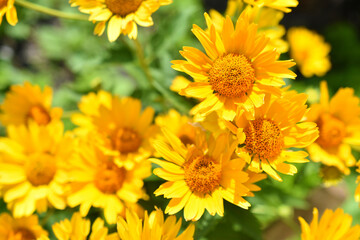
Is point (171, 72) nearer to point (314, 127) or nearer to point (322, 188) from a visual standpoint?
point (314, 127)

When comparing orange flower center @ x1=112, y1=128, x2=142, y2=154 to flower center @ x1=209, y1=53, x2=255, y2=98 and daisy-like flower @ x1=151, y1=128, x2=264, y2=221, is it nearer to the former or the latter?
daisy-like flower @ x1=151, y1=128, x2=264, y2=221

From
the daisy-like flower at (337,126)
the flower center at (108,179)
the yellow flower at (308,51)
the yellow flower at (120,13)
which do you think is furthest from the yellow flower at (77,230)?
the yellow flower at (308,51)

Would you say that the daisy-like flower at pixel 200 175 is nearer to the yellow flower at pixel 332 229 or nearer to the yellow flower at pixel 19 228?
the yellow flower at pixel 332 229

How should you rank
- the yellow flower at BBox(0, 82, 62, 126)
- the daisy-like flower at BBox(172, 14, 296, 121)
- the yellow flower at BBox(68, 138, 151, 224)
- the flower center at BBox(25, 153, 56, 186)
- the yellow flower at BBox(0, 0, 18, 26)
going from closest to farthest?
the daisy-like flower at BBox(172, 14, 296, 121) < the yellow flower at BBox(0, 0, 18, 26) < the yellow flower at BBox(68, 138, 151, 224) < the flower center at BBox(25, 153, 56, 186) < the yellow flower at BBox(0, 82, 62, 126)

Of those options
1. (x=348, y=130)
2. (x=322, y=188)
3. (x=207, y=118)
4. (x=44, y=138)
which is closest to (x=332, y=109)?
(x=348, y=130)

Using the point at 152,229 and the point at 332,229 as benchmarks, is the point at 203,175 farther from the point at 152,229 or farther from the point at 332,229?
the point at 332,229

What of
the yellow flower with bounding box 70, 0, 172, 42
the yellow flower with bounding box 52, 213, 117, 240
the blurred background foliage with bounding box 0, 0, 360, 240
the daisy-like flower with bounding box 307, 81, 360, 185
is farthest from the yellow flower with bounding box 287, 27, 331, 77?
the yellow flower with bounding box 52, 213, 117, 240

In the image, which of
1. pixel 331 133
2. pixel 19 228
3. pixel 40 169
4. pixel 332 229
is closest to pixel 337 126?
pixel 331 133
